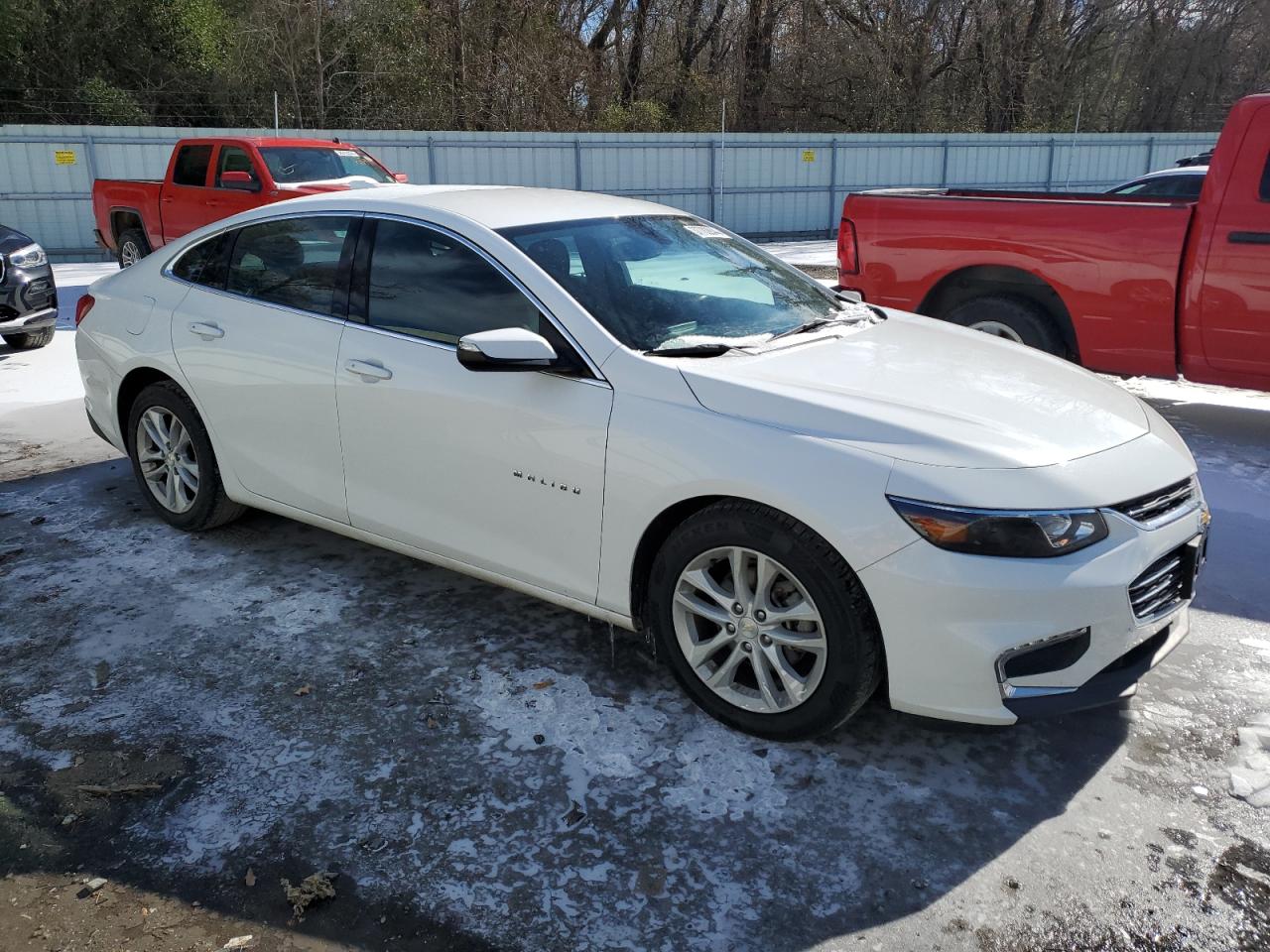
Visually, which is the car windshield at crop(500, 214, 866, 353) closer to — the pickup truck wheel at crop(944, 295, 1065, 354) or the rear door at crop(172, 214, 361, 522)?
the rear door at crop(172, 214, 361, 522)

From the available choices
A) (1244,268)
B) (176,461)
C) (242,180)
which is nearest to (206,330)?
(176,461)

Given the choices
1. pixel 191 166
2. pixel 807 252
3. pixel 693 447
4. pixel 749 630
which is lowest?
pixel 807 252

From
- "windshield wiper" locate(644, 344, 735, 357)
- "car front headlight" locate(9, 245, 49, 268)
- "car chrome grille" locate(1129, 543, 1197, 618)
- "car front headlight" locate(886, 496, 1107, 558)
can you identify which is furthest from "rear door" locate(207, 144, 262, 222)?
"car chrome grille" locate(1129, 543, 1197, 618)

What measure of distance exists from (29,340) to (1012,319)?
8.53 m

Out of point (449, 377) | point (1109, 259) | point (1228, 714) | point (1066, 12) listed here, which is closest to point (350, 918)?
point (449, 377)

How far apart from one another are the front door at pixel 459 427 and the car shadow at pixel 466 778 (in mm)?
431

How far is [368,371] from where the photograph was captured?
12.9 feet

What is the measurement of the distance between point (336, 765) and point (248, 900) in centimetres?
58

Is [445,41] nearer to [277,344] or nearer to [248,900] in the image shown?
[277,344]

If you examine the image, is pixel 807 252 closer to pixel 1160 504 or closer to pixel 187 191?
pixel 187 191

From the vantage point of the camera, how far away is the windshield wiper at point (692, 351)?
3.46 m

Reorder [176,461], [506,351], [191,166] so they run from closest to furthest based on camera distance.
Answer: [506,351]
[176,461]
[191,166]

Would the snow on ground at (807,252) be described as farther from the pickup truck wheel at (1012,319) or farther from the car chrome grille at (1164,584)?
the car chrome grille at (1164,584)

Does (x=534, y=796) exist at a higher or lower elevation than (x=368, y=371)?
lower
